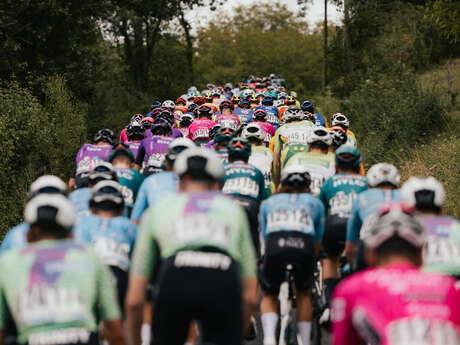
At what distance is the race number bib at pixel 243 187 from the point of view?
8.90 metres

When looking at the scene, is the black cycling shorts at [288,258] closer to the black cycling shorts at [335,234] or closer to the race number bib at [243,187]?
the black cycling shorts at [335,234]

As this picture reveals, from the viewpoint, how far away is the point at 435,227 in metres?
5.55

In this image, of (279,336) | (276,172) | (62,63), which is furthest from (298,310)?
(62,63)

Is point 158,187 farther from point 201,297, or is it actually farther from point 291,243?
point 201,297

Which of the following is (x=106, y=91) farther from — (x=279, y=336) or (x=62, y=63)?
(x=279, y=336)

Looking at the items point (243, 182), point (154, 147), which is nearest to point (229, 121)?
point (154, 147)

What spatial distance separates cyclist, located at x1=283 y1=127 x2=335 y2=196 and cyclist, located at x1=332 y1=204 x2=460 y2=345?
586cm

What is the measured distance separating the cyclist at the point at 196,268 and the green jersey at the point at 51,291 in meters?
0.36

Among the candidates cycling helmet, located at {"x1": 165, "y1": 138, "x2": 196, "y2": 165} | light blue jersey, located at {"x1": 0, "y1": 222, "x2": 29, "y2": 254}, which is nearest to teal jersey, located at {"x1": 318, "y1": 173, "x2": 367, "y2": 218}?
cycling helmet, located at {"x1": 165, "y1": 138, "x2": 196, "y2": 165}

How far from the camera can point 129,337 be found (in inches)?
197

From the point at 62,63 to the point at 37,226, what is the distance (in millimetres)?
26589

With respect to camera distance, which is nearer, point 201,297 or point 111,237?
point 201,297

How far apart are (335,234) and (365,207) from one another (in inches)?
55.1

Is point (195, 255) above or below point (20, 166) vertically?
below
